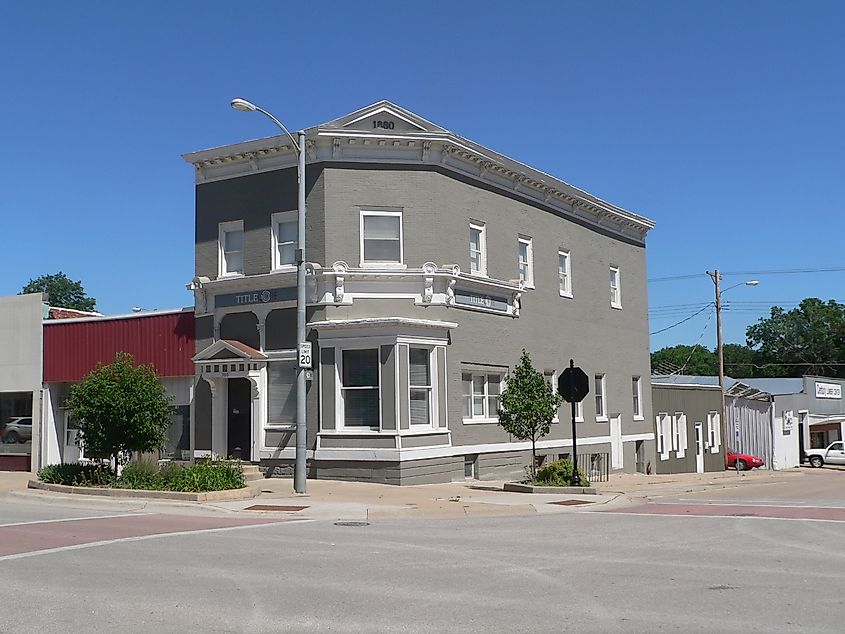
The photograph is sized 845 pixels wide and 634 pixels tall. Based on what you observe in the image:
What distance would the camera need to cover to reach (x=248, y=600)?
9.50 meters

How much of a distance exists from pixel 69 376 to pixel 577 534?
21.1 meters

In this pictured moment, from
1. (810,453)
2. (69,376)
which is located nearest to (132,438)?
(69,376)

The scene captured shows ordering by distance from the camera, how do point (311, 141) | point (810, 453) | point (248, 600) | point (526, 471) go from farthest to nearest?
point (810, 453)
point (526, 471)
point (311, 141)
point (248, 600)

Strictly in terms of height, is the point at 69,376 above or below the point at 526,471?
above

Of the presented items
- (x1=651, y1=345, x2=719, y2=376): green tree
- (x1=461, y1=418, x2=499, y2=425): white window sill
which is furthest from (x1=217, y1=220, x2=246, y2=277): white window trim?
(x1=651, y1=345, x2=719, y2=376): green tree

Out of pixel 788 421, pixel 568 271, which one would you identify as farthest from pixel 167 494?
pixel 788 421

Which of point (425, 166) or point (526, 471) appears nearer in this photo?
point (425, 166)

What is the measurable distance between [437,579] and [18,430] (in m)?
24.9

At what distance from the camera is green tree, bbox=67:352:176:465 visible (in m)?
21.2

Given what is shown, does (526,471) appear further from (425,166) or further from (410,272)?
(425,166)

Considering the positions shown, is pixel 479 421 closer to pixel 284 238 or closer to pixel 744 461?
pixel 284 238

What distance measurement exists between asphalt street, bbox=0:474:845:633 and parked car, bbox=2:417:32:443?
16.5 m

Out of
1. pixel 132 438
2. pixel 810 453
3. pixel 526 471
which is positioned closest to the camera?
pixel 132 438

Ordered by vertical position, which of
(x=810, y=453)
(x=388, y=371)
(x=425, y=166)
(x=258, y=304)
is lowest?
(x=810, y=453)
